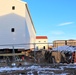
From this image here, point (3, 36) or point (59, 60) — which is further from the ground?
point (3, 36)

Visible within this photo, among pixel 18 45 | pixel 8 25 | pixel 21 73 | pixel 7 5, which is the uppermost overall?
pixel 7 5

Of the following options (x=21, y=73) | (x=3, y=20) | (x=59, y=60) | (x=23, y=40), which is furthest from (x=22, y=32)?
(x=21, y=73)

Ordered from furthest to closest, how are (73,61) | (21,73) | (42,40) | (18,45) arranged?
(42,40)
(18,45)
(73,61)
(21,73)

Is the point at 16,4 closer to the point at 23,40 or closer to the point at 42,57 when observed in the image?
the point at 23,40

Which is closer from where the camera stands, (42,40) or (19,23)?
(19,23)

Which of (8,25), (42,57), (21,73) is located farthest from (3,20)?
(21,73)

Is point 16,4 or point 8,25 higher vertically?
point 16,4

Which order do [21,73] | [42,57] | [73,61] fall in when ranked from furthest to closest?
[42,57], [73,61], [21,73]

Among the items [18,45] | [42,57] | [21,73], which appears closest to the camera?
[21,73]

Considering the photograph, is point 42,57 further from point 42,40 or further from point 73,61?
point 42,40

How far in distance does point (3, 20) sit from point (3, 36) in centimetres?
222

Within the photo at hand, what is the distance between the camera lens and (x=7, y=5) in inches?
1264

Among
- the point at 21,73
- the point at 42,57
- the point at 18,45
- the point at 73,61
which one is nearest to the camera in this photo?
the point at 21,73

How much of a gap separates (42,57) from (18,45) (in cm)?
881
